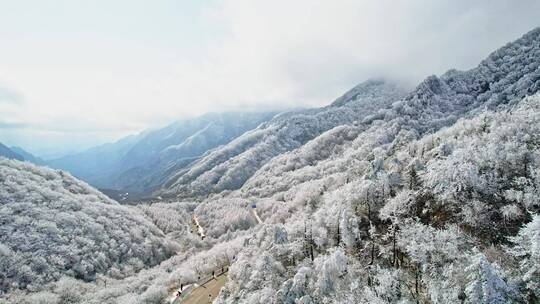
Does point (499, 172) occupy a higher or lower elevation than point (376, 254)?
higher

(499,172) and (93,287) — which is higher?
(499,172)

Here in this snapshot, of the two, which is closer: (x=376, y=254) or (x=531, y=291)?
(x=531, y=291)

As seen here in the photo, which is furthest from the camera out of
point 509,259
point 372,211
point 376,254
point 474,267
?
point 372,211

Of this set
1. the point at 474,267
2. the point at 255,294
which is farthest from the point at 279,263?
the point at 474,267

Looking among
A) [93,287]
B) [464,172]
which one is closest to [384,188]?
[464,172]

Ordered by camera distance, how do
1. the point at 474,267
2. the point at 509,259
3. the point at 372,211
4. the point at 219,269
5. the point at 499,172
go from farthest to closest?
the point at 219,269 → the point at 372,211 → the point at 499,172 → the point at 509,259 → the point at 474,267

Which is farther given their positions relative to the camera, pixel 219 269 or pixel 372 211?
pixel 219 269

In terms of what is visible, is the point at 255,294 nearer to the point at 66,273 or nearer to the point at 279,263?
the point at 279,263

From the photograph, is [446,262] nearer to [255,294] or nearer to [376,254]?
[376,254]

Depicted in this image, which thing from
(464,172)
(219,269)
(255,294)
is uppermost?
(464,172)
